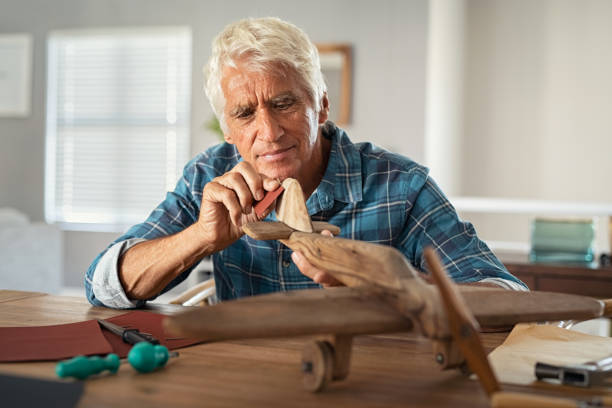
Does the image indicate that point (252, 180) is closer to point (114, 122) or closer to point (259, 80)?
point (259, 80)

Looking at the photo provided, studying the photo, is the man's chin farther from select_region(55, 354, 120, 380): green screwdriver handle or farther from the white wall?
the white wall

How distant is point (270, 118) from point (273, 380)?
2.77ft

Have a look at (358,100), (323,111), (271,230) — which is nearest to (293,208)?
(271,230)

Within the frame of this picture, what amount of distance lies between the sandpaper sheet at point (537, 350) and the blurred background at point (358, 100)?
358cm

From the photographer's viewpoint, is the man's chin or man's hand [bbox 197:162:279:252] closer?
man's hand [bbox 197:162:279:252]

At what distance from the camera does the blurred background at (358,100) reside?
5.29m

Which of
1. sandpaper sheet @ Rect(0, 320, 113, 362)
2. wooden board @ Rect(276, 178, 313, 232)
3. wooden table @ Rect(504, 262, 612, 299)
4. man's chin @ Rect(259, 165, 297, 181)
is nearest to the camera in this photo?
sandpaper sheet @ Rect(0, 320, 113, 362)

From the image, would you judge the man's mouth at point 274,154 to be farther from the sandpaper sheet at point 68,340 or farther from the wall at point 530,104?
the wall at point 530,104

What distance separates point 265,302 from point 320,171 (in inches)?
40.5

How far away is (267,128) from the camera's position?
5.19ft

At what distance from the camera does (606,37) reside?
5.34 meters

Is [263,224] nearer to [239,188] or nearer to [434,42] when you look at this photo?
[239,188]

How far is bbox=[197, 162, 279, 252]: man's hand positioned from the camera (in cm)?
135

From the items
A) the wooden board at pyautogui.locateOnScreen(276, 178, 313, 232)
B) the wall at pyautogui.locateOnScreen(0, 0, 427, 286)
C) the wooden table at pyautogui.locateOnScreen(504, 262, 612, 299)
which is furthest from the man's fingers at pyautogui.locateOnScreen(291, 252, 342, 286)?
the wall at pyautogui.locateOnScreen(0, 0, 427, 286)
